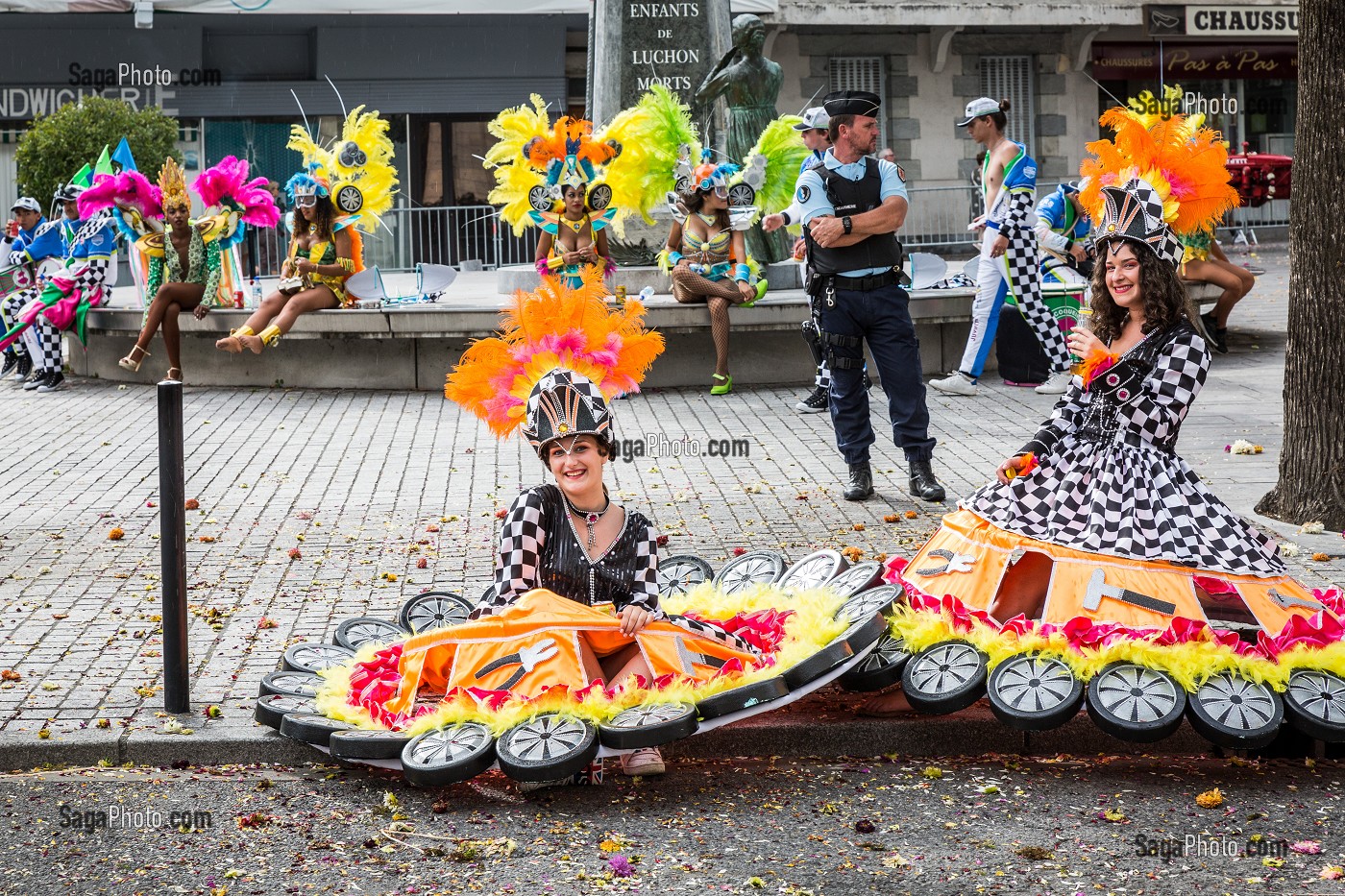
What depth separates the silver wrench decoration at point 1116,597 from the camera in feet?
16.4

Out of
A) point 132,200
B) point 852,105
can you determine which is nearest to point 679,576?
point 852,105

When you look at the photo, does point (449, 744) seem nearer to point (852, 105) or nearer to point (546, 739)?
point (546, 739)

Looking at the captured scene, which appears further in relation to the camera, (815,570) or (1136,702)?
(815,570)

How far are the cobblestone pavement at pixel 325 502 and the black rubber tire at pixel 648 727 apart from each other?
1.46 m

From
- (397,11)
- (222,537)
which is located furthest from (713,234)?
(397,11)

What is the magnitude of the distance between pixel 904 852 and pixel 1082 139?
27575 millimetres

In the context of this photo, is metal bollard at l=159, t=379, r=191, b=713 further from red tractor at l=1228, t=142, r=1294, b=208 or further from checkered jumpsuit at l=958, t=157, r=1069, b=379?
red tractor at l=1228, t=142, r=1294, b=208

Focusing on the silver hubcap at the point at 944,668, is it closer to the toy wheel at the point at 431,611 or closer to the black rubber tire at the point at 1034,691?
the black rubber tire at the point at 1034,691

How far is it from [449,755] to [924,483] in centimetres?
478

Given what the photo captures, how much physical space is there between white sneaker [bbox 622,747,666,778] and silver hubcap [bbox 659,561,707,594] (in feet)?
4.03

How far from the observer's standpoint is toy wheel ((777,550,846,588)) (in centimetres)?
572

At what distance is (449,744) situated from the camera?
4.52m

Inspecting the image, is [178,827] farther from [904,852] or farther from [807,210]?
[807,210]

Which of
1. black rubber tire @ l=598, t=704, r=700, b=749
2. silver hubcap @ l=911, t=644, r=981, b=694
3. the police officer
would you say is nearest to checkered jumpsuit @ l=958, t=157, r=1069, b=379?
the police officer
